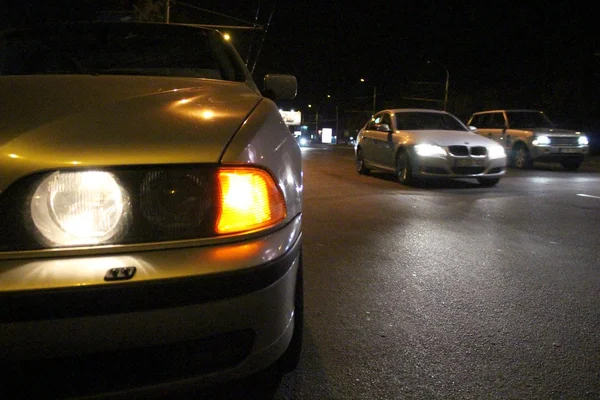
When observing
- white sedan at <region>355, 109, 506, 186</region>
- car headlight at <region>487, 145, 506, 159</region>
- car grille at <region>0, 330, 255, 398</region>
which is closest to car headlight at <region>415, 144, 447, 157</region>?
white sedan at <region>355, 109, 506, 186</region>

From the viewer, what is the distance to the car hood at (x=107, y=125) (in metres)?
1.65

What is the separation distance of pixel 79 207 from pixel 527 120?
52.0 ft

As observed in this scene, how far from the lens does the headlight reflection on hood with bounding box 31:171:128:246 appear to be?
163 centimetres

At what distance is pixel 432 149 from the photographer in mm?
9242

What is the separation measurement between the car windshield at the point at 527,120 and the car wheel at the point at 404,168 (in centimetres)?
689

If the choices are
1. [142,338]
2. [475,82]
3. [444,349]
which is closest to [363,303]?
[444,349]

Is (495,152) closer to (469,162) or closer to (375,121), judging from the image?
(469,162)

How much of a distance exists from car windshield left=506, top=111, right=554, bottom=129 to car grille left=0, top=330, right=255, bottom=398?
15.3 meters

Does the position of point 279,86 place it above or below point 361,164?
above

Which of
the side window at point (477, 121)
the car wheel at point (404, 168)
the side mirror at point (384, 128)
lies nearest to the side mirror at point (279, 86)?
the car wheel at point (404, 168)

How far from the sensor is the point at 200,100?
2.23 meters

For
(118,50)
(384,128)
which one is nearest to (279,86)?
(118,50)

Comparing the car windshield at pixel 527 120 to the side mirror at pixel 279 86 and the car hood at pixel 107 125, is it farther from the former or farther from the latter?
the car hood at pixel 107 125

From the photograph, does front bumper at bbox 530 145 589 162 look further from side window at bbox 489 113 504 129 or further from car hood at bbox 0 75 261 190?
car hood at bbox 0 75 261 190
